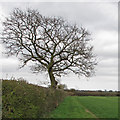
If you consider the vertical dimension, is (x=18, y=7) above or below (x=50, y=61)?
above

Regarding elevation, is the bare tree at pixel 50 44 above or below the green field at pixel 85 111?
above

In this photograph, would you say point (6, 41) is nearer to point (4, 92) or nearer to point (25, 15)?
point (25, 15)

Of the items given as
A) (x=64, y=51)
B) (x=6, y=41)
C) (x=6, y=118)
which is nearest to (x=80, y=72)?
(x=64, y=51)

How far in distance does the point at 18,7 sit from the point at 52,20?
12.9ft

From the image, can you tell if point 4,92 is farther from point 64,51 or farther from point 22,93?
point 64,51

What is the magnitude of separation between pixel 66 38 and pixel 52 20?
2.78 meters

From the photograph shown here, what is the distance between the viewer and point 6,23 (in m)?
20.0

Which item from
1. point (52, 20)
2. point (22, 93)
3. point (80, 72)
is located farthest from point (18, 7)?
point (22, 93)

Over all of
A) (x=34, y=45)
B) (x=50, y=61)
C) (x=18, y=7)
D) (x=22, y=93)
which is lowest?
(x=22, y=93)

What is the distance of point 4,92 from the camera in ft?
18.0

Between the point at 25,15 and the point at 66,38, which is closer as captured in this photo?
the point at 25,15

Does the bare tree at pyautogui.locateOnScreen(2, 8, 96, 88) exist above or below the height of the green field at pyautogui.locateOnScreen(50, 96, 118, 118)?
above

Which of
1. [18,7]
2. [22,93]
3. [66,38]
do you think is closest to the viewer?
[22,93]

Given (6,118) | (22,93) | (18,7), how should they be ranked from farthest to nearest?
(18,7) < (22,93) < (6,118)
